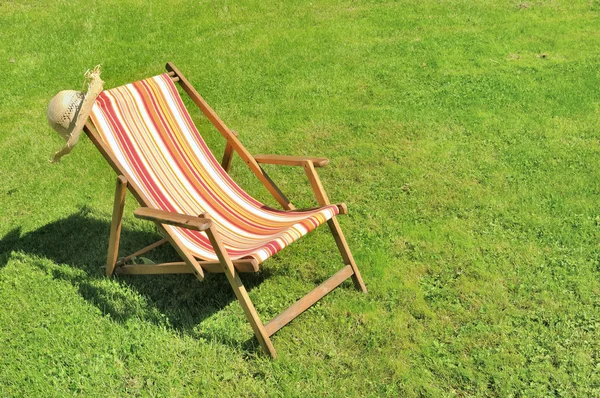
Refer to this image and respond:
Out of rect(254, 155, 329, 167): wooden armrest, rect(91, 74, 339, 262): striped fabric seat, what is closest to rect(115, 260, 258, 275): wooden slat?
rect(91, 74, 339, 262): striped fabric seat

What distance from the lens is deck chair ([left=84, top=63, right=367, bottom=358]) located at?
3312mm

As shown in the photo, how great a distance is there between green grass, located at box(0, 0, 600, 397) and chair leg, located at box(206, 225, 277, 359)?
0.11 metres

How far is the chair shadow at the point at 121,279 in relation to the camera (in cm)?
375

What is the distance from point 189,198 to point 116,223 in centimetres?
53

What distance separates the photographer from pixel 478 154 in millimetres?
5512

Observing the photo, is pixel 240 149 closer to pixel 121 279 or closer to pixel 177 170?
pixel 177 170

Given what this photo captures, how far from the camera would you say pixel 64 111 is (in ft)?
11.6

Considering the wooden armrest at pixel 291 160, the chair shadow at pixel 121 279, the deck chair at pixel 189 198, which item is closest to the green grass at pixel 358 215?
the chair shadow at pixel 121 279

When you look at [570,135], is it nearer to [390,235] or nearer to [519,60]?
[519,60]

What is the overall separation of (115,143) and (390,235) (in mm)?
2150

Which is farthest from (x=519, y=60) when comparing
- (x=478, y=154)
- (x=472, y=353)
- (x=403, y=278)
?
(x=472, y=353)

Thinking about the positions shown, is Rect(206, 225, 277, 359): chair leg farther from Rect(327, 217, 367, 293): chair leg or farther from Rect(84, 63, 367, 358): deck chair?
Rect(327, 217, 367, 293): chair leg

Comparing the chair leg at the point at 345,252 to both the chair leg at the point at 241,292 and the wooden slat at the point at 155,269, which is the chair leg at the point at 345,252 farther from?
the wooden slat at the point at 155,269

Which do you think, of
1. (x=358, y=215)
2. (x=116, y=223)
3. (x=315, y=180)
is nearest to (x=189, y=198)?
(x=116, y=223)
